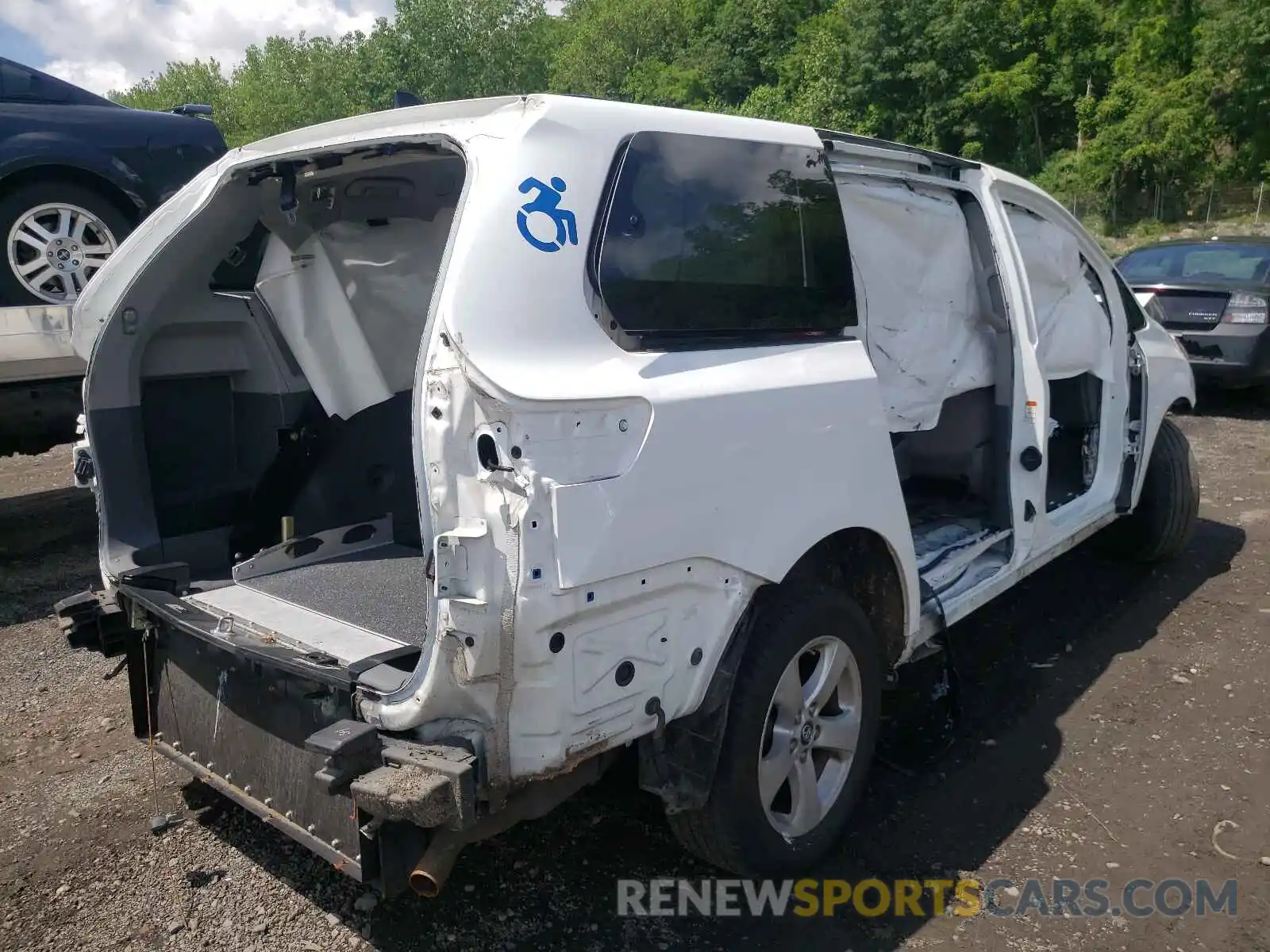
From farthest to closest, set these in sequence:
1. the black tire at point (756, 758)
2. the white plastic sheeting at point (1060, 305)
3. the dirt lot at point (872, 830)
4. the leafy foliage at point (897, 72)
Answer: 1. the leafy foliage at point (897, 72)
2. the white plastic sheeting at point (1060, 305)
3. the dirt lot at point (872, 830)
4. the black tire at point (756, 758)

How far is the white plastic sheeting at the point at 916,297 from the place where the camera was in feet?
11.3

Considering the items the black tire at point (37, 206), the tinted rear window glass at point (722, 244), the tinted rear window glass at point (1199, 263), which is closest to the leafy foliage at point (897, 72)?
the tinted rear window glass at point (1199, 263)

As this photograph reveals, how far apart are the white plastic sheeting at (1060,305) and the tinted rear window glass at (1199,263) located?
6648mm

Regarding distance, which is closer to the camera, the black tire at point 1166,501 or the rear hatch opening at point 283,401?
the rear hatch opening at point 283,401

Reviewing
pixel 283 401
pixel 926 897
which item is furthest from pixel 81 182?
pixel 926 897

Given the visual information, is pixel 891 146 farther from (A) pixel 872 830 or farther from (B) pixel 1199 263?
(B) pixel 1199 263

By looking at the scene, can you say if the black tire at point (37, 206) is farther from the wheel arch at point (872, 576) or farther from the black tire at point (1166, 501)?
the black tire at point (1166, 501)

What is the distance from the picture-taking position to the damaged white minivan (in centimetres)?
208

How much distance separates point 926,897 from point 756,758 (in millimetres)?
760

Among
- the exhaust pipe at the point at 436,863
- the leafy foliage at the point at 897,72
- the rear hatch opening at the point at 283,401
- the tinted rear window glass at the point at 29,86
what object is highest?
the leafy foliage at the point at 897,72

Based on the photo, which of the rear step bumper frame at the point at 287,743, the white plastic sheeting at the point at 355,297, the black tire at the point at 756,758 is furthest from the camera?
the white plastic sheeting at the point at 355,297

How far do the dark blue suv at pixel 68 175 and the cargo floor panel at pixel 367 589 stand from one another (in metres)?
3.66

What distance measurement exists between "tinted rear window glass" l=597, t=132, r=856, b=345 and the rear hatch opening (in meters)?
0.85

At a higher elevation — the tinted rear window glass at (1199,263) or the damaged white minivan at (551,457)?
the tinted rear window glass at (1199,263)
